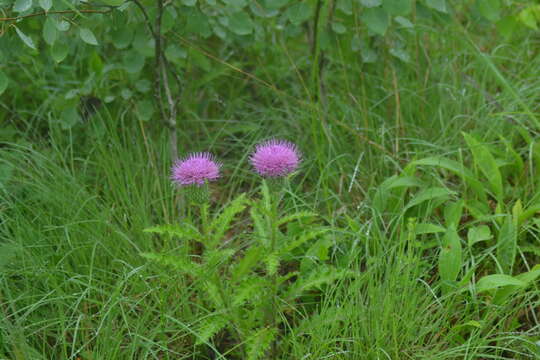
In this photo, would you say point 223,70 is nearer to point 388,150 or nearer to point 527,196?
point 388,150

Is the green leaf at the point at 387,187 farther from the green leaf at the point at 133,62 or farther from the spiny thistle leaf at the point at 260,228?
the green leaf at the point at 133,62

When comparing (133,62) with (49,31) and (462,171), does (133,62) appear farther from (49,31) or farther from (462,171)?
(462,171)

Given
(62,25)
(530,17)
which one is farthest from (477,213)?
(62,25)

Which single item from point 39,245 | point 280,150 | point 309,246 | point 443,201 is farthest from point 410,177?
point 39,245

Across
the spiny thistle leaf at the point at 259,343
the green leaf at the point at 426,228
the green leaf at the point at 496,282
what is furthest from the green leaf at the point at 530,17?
the spiny thistle leaf at the point at 259,343

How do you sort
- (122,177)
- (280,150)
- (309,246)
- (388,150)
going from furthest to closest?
(388,150)
(122,177)
(309,246)
(280,150)

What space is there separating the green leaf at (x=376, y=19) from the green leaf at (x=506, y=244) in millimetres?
754

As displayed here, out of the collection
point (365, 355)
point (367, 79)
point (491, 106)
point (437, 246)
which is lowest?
point (365, 355)

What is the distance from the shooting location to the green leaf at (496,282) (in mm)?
1820

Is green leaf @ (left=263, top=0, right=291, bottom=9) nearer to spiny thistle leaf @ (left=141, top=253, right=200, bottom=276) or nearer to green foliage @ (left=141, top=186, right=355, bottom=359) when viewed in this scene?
green foliage @ (left=141, top=186, right=355, bottom=359)

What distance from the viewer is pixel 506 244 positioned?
6.77 feet

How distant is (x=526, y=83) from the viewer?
286cm

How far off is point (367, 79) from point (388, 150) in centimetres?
48

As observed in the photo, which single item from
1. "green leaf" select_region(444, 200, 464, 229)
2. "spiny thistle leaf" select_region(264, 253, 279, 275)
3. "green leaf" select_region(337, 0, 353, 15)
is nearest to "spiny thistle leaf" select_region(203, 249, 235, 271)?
"spiny thistle leaf" select_region(264, 253, 279, 275)
